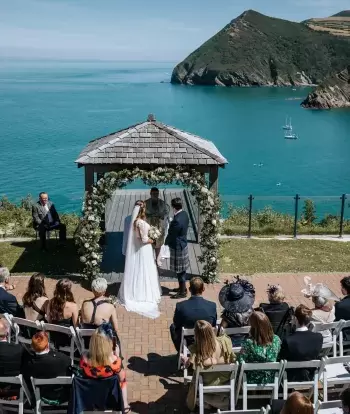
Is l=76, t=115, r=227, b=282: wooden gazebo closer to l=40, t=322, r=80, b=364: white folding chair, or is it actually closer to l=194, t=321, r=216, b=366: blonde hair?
l=40, t=322, r=80, b=364: white folding chair

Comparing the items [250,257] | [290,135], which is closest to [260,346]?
[250,257]

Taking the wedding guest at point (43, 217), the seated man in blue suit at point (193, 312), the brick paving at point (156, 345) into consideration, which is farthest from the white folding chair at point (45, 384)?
the wedding guest at point (43, 217)

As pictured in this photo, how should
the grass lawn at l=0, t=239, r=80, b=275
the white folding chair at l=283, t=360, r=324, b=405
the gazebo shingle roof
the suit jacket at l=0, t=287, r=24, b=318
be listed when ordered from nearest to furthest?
the white folding chair at l=283, t=360, r=324, b=405 < the suit jacket at l=0, t=287, r=24, b=318 < the gazebo shingle roof < the grass lawn at l=0, t=239, r=80, b=275

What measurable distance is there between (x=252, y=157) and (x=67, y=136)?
2627 centimetres

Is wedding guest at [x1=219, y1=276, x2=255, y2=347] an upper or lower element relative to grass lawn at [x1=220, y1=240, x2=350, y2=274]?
upper

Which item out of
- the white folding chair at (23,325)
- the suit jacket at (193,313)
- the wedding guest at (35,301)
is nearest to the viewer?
the white folding chair at (23,325)

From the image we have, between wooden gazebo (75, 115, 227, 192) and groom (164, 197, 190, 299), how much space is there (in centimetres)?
155

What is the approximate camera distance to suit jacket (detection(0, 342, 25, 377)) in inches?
256

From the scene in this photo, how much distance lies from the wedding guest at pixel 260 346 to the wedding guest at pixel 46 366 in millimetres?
2077

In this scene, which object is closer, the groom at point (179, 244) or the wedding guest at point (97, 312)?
the wedding guest at point (97, 312)

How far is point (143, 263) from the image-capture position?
10883 mm

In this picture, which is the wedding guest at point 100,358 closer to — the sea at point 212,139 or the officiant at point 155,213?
the officiant at point 155,213

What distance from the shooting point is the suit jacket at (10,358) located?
21.4 ft

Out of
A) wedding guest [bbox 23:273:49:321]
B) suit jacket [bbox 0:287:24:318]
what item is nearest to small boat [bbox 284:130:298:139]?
suit jacket [bbox 0:287:24:318]
